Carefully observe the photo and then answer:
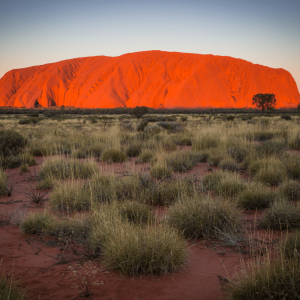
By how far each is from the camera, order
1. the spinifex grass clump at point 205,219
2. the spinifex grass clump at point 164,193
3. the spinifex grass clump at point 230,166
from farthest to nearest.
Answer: the spinifex grass clump at point 230,166
the spinifex grass clump at point 164,193
the spinifex grass clump at point 205,219

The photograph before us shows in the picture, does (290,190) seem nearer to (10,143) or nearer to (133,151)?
(133,151)

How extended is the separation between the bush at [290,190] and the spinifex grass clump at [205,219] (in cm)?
143

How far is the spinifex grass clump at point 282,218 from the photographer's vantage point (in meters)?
3.20

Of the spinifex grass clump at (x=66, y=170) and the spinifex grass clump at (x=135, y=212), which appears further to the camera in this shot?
the spinifex grass clump at (x=66, y=170)

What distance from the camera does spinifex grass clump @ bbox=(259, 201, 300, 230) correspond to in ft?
10.5

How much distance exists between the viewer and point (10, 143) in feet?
30.4

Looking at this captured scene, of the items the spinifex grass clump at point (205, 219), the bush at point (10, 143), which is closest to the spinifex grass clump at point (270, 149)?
the spinifex grass clump at point (205, 219)

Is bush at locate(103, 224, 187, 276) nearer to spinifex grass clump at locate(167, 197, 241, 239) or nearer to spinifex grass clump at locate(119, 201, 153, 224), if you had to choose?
spinifex grass clump at locate(167, 197, 241, 239)

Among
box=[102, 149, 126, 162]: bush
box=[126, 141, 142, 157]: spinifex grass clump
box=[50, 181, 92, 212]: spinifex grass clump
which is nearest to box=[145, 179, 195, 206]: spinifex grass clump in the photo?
box=[50, 181, 92, 212]: spinifex grass clump


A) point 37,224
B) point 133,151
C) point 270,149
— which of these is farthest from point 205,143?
point 37,224

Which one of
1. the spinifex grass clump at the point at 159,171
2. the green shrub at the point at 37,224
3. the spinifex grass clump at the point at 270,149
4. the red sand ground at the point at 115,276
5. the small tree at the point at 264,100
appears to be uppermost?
the small tree at the point at 264,100

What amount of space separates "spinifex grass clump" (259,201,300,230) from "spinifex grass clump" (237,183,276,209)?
2.30 feet

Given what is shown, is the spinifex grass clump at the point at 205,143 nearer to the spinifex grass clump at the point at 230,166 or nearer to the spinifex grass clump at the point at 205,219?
the spinifex grass clump at the point at 230,166

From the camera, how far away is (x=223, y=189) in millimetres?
4684
